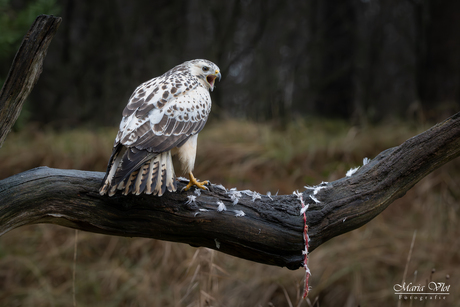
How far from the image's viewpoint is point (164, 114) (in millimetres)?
1595

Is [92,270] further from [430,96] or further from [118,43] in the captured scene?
[430,96]

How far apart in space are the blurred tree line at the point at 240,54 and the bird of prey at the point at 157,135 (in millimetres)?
3716

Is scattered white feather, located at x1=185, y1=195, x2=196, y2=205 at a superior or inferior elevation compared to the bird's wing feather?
inferior

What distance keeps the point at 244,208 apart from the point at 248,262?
6.82 feet

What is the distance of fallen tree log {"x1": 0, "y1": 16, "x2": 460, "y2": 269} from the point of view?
1.46 metres

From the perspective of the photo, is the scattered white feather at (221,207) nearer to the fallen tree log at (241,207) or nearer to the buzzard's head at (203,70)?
the fallen tree log at (241,207)

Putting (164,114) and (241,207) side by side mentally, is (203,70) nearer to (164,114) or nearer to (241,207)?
(164,114)

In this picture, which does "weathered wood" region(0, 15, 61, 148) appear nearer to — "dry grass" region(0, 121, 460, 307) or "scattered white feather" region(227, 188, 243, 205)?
"scattered white feather" region(227, 188, 243, 205)

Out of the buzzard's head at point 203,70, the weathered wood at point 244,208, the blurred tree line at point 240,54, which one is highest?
the blurred tree line at point 240,54

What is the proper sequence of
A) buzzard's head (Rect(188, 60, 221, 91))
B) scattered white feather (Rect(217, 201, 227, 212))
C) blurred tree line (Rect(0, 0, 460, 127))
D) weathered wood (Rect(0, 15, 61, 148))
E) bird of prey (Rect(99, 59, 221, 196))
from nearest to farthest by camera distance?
1. weathered wood (Rect(0, 15, 61, 148))
2. bird of prey (Rect(99, 59, 221, 196))
3. scattered white feather (Rect(217, 201, 227, 212))
4. buzzard's head (Rect(188, 60, 221, 91))
5. blurred tree line (Rect(0, 0, 460, 127))

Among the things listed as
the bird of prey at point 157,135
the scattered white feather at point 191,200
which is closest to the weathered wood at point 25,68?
the bird of prey at point 157,135

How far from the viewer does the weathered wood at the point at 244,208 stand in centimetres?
146

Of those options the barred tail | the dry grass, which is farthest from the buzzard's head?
the dry grass

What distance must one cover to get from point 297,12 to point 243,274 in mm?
5596
